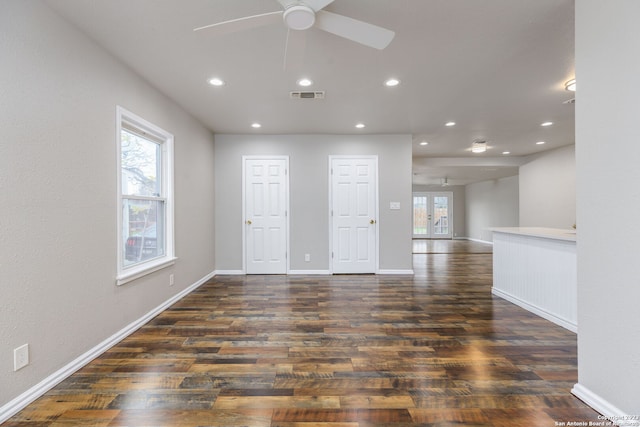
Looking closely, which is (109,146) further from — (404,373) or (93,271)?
(404,373)

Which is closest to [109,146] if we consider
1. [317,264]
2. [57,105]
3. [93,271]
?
[57,105]

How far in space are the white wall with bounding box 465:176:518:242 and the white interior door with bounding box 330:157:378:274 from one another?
6225 millimetres

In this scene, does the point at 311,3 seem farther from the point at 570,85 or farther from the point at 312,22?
the point at 570,85

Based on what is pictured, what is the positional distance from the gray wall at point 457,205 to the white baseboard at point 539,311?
8751mm

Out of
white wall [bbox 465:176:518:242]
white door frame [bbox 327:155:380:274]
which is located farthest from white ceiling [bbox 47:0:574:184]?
white wall [bbox 465:176:518:242]

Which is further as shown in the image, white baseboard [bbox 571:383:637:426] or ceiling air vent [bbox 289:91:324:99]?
ceiling air vent [bbox 289:91:324:99]

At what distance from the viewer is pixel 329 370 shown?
193 centimetres

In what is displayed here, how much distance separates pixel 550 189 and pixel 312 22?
6.65 meters

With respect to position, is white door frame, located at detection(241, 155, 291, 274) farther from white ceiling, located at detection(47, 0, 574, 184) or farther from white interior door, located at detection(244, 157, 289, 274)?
white ceiling, located at detection(47, 0, 574, 184)

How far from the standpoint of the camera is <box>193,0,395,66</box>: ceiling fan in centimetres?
154

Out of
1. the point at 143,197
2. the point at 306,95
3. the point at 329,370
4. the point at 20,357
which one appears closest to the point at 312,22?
the point at 306,95

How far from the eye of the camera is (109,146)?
2311mm

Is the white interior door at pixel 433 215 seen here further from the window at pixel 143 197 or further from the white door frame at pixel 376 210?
the window at pixel 143 197

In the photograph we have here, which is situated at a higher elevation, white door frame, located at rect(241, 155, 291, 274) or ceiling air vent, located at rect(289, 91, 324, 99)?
ceiling air vent, located at rect(289, 91, 324, 99)
